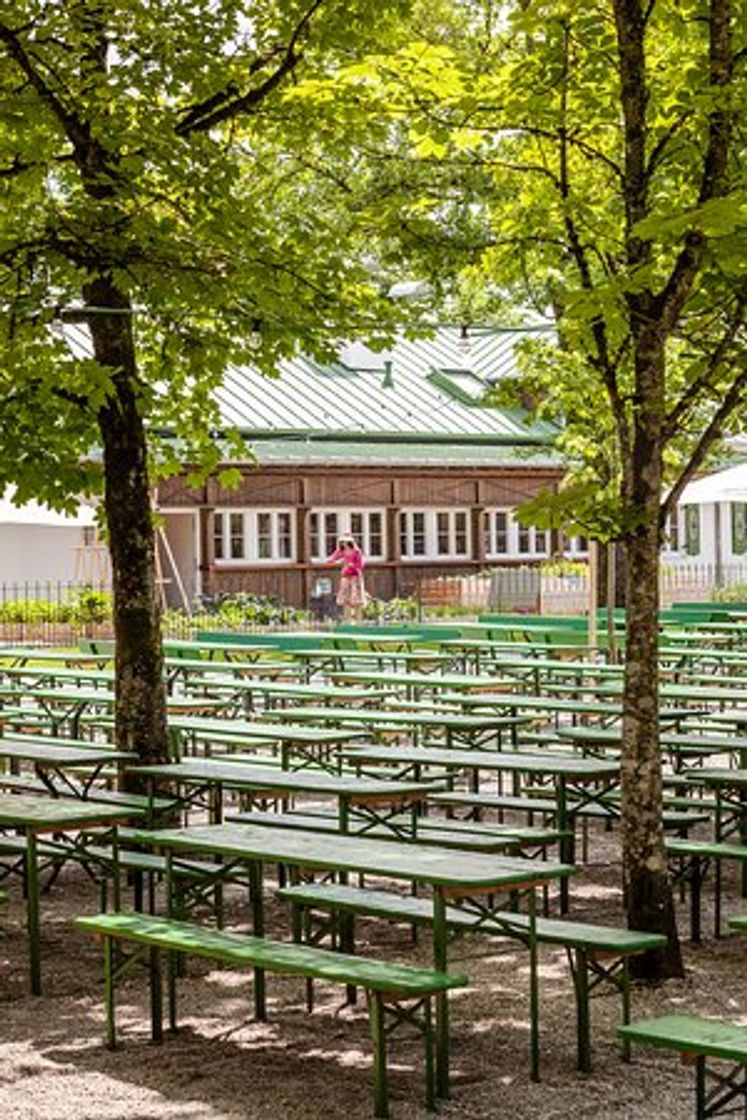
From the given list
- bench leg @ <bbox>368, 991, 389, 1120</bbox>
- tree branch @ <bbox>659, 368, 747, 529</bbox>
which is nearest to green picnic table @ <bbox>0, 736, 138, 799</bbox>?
tree branch @ <bbox>659, 368, 747, 529</bbox>

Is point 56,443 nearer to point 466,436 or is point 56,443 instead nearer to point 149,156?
point 149,156

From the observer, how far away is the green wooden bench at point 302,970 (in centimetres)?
832

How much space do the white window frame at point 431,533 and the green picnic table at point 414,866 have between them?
3886 cm

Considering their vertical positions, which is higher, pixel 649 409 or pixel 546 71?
pixel 546 71

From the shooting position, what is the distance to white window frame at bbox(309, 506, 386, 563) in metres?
47.9

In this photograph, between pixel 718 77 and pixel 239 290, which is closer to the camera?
pixel 718 77

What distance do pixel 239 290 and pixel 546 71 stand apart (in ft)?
9.98

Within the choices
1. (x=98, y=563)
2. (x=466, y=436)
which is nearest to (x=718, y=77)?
(x=98, y=563)

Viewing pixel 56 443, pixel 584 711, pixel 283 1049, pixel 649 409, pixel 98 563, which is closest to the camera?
pixel 283 1049

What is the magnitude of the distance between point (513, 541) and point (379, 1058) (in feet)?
146

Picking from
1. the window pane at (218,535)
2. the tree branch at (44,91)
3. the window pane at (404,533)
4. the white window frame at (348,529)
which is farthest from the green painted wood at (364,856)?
the window pane at (404,533)

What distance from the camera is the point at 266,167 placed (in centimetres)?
1695

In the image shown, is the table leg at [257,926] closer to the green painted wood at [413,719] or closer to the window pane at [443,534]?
the green painted wood at [413,719]

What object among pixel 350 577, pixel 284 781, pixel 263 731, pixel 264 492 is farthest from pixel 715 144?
pixel 264 492
